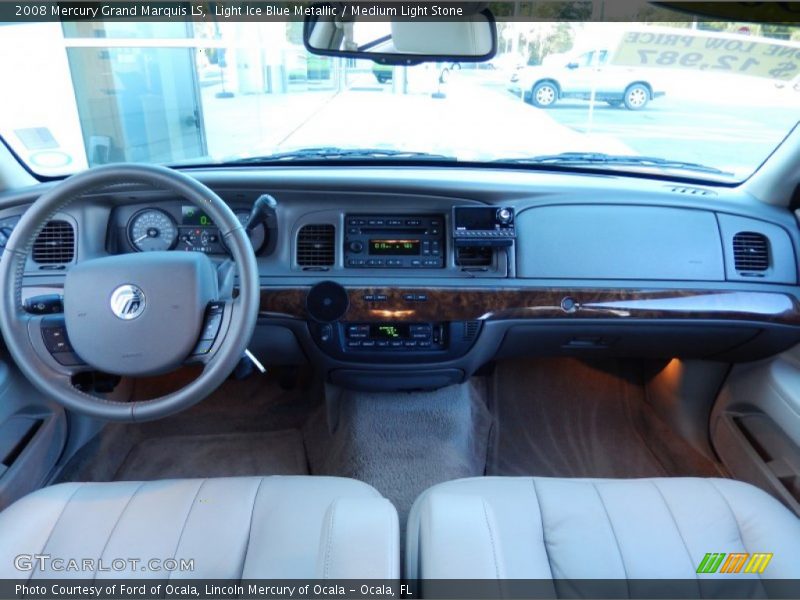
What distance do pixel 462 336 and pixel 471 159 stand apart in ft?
2.57

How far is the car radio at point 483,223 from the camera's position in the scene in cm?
194

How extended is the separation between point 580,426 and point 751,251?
1.14 metres

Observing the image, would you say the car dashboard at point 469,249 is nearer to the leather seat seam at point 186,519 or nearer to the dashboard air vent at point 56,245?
the dashboard air vent at point 56,245

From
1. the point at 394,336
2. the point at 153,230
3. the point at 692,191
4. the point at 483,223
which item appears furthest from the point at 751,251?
the point at 153,230

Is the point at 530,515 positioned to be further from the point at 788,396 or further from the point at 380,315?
the point at 788,396

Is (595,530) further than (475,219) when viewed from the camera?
No

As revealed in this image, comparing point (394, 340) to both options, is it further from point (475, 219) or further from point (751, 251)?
point (751, 251)

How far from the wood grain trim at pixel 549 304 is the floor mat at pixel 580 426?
0.81 meters

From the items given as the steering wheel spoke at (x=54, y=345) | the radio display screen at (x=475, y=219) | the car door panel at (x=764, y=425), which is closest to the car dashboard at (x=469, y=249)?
the radio display screen at (x=475, y=219)

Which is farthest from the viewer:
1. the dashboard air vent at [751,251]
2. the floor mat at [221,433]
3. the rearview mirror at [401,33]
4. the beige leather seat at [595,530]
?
the floor mat at [221,433]

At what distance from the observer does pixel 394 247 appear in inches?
79.3

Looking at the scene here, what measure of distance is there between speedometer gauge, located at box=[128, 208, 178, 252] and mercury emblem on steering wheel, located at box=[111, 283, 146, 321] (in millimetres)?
586

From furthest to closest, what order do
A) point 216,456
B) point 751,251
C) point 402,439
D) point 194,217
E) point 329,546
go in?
point 216,456
point 402,439
point 751,251
point 194,217
point 329,546

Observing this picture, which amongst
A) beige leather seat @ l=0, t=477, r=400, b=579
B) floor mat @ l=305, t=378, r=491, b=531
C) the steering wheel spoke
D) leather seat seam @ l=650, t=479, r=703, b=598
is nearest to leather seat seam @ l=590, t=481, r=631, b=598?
leather seat seam @ l=650, t=479, r=703, b=598
